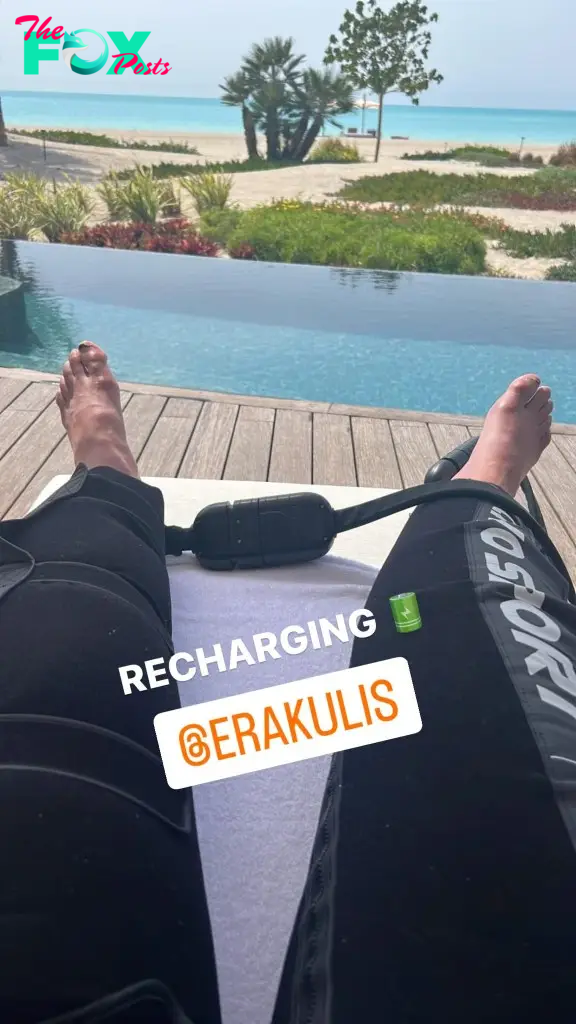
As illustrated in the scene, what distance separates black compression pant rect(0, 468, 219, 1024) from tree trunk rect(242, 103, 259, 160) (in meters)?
5.15

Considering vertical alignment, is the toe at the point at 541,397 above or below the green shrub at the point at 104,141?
below

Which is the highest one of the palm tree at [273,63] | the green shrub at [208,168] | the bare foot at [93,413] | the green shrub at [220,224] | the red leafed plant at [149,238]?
the palm tree at [273,63]

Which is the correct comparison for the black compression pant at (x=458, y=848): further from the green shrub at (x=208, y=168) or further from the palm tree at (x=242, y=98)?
the green shrub at (x=208, y=168)

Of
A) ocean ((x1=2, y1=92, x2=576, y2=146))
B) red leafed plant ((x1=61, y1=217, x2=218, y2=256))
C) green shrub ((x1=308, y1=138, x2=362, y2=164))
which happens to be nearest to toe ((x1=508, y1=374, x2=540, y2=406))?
red leafed plant ((x1=61, y1=217, x2=218, y2=256))

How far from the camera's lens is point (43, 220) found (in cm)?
464

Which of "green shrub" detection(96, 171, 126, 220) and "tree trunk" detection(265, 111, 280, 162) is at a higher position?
"tree trunk" detection(265, 111, 280, 162)

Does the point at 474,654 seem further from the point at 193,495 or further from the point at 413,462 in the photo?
the point at 413,462

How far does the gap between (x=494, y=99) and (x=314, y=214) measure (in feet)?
4.27

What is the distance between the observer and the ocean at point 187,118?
5547 millimetres

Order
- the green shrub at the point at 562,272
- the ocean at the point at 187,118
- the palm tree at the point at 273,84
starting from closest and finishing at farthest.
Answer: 1. the green shrub at the point at 562,272
2. the palm tree at the point at 273,84
3. the ocean at the point at 187,118

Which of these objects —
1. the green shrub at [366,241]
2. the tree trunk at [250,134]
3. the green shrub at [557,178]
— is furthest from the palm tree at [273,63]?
the green shrub at [557,178]

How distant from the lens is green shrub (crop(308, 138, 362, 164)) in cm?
542

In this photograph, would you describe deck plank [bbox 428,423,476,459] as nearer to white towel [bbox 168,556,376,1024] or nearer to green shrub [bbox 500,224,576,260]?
white towel [bbox 168,556,376,1024]

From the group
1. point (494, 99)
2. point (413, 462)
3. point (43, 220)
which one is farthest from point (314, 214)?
point (413, 462)
